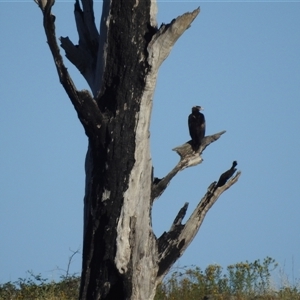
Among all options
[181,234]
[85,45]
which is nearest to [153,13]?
[85,45]

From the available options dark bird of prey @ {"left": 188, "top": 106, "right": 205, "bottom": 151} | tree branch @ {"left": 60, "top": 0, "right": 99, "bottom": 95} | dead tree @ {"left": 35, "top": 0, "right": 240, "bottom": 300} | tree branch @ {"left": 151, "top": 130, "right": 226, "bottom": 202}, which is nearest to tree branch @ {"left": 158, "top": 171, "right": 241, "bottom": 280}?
dead tree @ {"left": 35, "top": 0, "right": 240, "bottom": 300}

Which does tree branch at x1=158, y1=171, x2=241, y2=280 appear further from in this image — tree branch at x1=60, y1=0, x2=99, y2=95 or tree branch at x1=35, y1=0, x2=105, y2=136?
tree branch at x1=60, y1=0, x2=99, y2=95

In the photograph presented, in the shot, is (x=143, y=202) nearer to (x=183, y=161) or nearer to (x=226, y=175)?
(x=183, y=161)

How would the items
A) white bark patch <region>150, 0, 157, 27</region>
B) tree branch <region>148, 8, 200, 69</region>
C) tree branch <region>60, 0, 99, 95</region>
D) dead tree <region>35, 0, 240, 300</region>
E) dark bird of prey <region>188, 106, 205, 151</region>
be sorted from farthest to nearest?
dark bird of prey <region>188, 106, 205, 151</region>, tree branch <region>60, 0, 99, 95</region>, white bark patch <region>150, 0, 157, 27</region>, tree branch <region>148, 8, 200, 69</region>, dead tree <region>35, 0, 240, 300</region>

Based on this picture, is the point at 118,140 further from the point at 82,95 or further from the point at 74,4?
the point at 74,4

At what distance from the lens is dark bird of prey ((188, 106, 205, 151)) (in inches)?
295

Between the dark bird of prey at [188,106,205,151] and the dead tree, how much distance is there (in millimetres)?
736

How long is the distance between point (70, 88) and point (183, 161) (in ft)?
4.43

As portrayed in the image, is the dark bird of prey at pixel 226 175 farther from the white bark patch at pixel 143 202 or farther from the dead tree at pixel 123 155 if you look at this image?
the white bark patch at pixel 143 202

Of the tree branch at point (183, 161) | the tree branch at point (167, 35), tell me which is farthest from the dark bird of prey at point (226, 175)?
the tree branch at point (167, 35)

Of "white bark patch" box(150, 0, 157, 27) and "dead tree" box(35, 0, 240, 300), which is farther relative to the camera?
"white bark patch" box(150, 0, 157, 27)

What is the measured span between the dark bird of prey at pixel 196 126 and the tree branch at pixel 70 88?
121 centimetres

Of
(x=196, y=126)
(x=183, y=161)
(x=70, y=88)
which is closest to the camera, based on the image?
(x=70, y=88)

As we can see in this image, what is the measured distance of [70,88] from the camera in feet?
21.3
